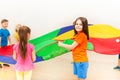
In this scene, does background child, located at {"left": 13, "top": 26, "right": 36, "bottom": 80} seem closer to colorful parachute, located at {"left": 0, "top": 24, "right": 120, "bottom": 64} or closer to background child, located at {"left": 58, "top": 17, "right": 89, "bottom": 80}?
background child, located at {"left": 58, "top": 17, "right": 89, "bottom": 80}

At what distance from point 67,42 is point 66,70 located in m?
0.71

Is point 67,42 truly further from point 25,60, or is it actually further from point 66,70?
point 25,60

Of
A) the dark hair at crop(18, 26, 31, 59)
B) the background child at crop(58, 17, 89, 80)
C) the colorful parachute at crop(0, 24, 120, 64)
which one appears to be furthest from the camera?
the colorful parachute at crop(0, 24, 120, 64)

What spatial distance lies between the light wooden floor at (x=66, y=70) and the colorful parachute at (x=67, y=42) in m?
0.28

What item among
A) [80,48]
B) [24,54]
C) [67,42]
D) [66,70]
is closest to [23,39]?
[24,54]

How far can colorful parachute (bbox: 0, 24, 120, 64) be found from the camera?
12.3 feet

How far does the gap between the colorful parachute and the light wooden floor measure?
0.92ft

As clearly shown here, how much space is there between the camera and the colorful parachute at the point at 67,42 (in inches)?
148

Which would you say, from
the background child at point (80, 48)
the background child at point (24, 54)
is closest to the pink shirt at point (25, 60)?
the background child at point (24, 54)

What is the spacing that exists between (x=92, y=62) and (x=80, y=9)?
1008 mm

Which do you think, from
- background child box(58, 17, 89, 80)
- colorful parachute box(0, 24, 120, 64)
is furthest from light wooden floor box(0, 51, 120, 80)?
background child box(58, 17, 89, 80)

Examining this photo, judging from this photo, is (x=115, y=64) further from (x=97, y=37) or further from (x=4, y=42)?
(x=4, y=42)

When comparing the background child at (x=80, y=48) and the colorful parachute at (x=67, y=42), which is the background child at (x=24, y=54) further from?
the colorful parachute at (x=67, y=42)

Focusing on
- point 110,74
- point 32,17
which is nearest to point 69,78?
point 110,74
